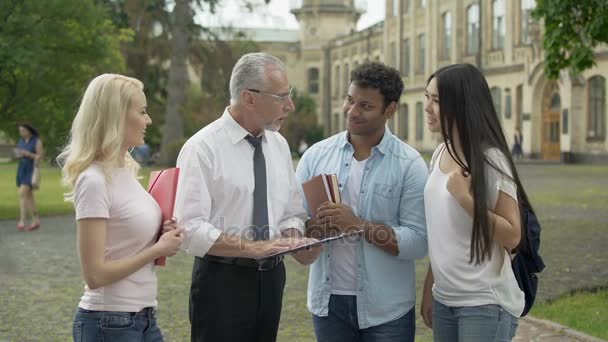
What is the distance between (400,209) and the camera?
4246 mm

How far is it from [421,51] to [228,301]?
59.1 m

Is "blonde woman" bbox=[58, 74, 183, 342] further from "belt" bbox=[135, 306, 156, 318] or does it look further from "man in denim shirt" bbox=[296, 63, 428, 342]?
"man in denim shirt" bbox=[296, 63, 428, 342]

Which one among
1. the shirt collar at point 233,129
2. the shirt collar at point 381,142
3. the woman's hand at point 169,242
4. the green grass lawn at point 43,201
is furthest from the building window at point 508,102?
the woman's hand at point 169,242

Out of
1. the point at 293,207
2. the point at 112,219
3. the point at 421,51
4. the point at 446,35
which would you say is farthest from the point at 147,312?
the point at 421,51

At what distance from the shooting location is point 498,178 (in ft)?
11.6

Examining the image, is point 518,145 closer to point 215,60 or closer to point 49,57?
point 215,60

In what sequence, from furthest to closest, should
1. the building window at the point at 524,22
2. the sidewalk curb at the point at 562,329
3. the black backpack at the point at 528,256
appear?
the building window at the point at 524,22
the sidewalk curb at the point at 562,329
the black backpack at the point at 528,256

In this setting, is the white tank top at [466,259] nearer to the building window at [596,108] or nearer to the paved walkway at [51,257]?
the paved walkway at [51,257]

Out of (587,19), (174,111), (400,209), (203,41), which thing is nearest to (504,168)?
(400,209)

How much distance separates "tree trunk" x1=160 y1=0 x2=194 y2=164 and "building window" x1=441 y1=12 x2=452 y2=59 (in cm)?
2334

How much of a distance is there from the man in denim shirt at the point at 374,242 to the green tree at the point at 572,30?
9265 millimetres

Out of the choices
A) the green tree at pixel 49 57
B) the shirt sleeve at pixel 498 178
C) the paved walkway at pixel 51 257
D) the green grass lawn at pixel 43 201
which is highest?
the green tree at pixel 49 57

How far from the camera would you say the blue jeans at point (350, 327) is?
13.6 feet

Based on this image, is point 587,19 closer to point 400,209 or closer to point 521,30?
point 400,209
